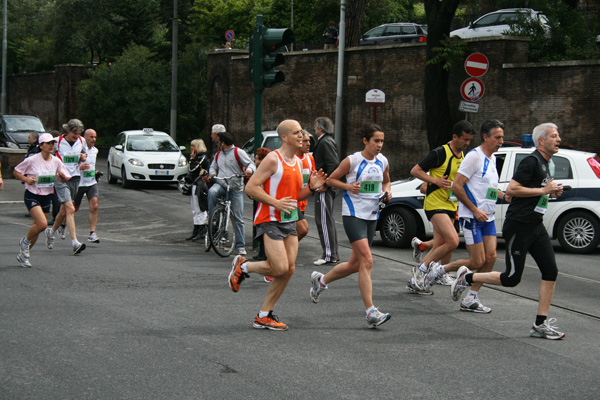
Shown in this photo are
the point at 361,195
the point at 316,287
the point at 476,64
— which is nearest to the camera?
the point at 361,195

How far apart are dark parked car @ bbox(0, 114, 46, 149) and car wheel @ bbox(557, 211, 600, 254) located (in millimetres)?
22066

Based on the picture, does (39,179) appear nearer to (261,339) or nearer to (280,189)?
(280,189)

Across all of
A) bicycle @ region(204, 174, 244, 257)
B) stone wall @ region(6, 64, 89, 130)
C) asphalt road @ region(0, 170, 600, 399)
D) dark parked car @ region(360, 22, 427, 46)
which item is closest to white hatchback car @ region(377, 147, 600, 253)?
asphalt road @ region(0, 170, 600, 399)

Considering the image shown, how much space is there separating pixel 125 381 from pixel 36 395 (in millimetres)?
597

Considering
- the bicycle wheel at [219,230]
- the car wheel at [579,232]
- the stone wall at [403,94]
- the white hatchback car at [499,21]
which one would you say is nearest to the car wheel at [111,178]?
the stone wall at [403,94]

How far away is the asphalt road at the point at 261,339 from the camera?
5547 millimetres

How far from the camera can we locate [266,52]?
12180 millimetres

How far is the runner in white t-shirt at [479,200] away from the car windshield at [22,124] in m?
26.3

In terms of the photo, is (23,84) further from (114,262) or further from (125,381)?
(125,381)

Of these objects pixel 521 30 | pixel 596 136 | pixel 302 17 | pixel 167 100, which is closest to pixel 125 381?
pixel 596 136

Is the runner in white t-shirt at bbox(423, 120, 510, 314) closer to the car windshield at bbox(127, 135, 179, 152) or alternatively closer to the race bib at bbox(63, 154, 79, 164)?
the race bib at bbox(63, 154, 79, 164)

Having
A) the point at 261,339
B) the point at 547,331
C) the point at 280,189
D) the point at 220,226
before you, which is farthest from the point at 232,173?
the point at 547,331

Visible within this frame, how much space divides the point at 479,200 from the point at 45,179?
19.6ft

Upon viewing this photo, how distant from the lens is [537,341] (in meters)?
7.06
